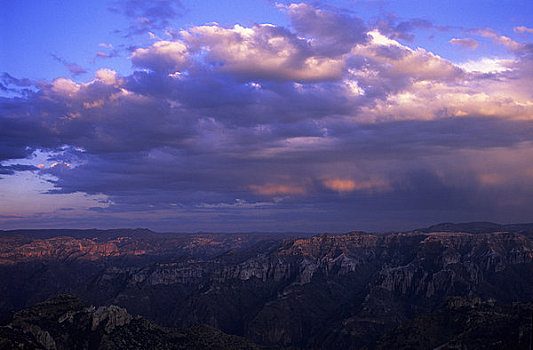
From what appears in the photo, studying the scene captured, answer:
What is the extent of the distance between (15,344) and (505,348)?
193786 mm

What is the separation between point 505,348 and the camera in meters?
197

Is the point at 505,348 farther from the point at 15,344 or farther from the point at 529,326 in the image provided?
the point at 15,344

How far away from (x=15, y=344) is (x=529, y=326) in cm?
20433

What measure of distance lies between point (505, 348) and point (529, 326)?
43.9 feet

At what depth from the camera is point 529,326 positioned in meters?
198

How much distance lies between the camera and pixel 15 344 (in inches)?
7717

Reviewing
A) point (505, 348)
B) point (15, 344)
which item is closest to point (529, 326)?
point (505, 348)
